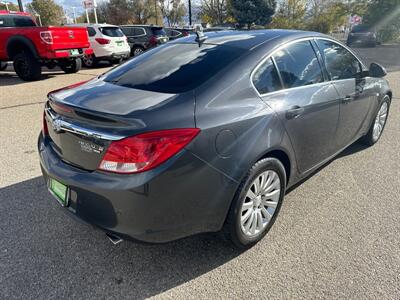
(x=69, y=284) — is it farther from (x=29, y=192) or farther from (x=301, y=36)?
(x=301, y=36)

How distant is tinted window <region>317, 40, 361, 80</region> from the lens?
3256mm

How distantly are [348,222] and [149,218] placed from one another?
1893mm

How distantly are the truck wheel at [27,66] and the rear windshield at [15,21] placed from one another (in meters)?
1.29

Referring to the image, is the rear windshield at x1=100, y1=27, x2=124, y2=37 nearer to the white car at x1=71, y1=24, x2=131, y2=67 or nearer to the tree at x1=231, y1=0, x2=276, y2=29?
the white car at x1=71, y1=24, x2=131, y2=67

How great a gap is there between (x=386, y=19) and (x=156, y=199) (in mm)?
32416

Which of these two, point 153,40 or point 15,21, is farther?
point 153,40

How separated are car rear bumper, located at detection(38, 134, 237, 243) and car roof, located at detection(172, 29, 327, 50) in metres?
1.23

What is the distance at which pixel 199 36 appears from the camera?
3.08 meters

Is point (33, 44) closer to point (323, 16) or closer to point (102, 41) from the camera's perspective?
point (102, 41)

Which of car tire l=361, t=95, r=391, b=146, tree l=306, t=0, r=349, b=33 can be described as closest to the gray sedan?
car tire l=361, t=95, r=391, b=146

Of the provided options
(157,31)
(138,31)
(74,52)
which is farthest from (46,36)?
(157,31)

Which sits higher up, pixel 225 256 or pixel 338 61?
pixel 338 61

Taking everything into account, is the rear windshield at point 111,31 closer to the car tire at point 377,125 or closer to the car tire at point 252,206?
the car tire at point 377,125

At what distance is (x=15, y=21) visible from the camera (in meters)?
10.4
